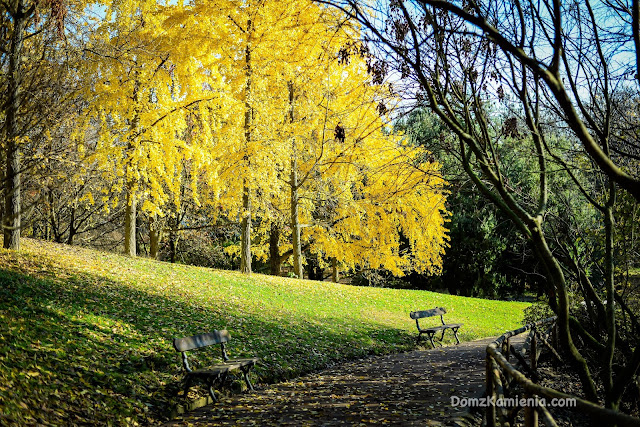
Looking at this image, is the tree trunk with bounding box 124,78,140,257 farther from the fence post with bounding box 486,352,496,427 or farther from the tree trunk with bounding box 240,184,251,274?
the fence post with bounding box 486,352,496,427

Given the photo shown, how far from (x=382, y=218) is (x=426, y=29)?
48.2 ft

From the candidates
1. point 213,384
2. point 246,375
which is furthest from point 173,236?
point 213,384

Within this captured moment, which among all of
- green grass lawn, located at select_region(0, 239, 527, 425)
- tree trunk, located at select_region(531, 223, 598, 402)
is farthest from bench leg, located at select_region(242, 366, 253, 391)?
tree trunk, located at select_region(531, 223, 598, 402)

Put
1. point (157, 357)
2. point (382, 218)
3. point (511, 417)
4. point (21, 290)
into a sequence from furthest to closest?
point (382, 218)
point (21, 290)
point (157, 357)
point (511, 417)

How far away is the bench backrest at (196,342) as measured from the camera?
6.58 meters

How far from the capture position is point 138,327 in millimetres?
8188

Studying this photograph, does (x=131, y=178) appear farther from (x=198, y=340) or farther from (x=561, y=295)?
(x=561, y=295)

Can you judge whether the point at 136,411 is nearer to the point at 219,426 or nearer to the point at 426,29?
the point at 219,426

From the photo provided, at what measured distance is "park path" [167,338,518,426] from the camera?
5.78m

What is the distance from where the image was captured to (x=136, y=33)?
13.9 meters

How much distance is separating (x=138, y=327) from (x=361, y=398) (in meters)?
3.71

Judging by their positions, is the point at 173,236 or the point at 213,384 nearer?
the point at 213,384

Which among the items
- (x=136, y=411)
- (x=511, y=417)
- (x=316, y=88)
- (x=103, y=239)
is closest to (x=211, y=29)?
(x=316, y=88)

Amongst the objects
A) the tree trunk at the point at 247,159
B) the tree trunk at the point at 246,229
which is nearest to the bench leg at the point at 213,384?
the tree trunk at the point at 247,159
